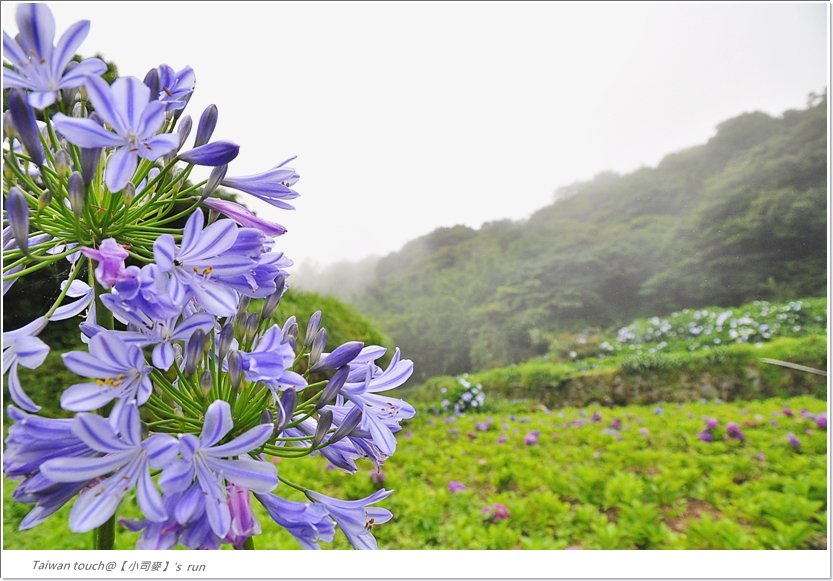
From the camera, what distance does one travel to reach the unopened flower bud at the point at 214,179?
0.45m

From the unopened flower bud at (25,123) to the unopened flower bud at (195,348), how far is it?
157 millimetres

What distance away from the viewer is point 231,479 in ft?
1.25

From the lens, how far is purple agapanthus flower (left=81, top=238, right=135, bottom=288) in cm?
37

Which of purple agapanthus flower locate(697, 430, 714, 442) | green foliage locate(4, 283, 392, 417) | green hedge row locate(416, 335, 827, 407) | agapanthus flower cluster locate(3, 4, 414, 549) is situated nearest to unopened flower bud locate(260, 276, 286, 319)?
agapanthus flower cluster locate(3, 4, 414, 549)

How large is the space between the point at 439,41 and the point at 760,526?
2.25 meters

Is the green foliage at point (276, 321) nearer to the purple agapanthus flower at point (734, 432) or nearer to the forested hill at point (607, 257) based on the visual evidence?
the forested hill at point (607, 257)

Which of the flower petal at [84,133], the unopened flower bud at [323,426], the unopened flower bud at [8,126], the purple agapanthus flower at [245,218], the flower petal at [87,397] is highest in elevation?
the unopened flower bud at [8,126]

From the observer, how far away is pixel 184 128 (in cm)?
47

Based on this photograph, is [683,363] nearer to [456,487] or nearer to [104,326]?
[456,487]

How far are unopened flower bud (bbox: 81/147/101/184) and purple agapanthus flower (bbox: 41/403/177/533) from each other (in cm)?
17

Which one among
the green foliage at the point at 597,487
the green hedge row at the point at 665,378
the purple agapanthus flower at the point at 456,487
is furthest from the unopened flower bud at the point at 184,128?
the green hedge row at the point at 665,378

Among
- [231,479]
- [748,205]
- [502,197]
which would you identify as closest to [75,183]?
[231,479]

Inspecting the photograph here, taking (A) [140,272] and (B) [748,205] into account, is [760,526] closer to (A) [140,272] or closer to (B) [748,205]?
(A) [140,272]

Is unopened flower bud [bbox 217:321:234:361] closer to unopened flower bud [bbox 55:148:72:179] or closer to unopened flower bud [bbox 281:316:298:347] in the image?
unopened flower bud [bbox 281:316:298:347]
